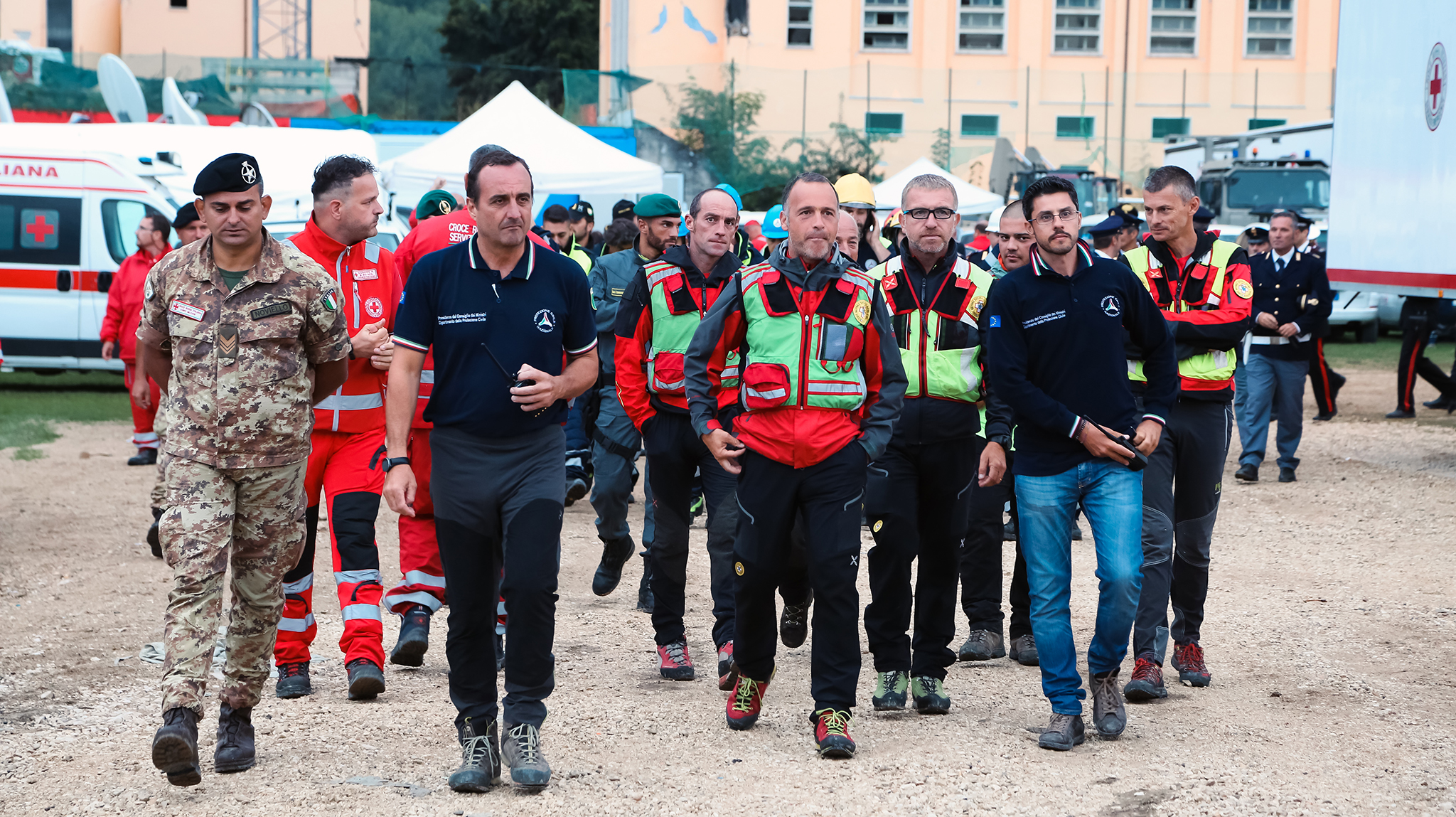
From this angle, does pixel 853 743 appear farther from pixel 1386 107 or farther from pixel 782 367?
pixel 1386 107

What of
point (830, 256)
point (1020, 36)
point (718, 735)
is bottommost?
point (718, 735)

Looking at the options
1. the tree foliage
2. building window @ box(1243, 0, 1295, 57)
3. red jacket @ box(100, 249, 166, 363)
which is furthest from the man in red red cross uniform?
the tree foliage

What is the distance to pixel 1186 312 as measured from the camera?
249 inches

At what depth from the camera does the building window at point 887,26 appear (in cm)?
4416

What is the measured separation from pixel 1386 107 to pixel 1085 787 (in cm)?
1055

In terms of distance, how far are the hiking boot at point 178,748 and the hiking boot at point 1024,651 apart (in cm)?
370

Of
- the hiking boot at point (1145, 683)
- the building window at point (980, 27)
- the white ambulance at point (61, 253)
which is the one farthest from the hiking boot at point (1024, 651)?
the building window at point (980, 27)

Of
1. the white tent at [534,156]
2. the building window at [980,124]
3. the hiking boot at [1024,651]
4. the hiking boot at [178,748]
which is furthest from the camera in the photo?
the building window at [980,124]

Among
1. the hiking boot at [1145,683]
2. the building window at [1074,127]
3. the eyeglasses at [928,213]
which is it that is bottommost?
the hiking boot at [1145,683]

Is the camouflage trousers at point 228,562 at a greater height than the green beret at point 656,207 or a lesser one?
lesser

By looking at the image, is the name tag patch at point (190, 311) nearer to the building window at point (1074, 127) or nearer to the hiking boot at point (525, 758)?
the hiking boot at point (525, 758)

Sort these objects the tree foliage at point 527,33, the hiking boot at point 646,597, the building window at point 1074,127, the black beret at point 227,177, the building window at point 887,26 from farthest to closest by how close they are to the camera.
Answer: the tree foliage at point 527,33 < the building window at point 887,26 < the building window at point 1074,127 < the hiking boot at point 646,597 < the black beret at point 227,177

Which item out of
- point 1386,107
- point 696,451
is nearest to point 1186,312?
point 696,451

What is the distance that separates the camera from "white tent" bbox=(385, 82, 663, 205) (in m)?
19.2
